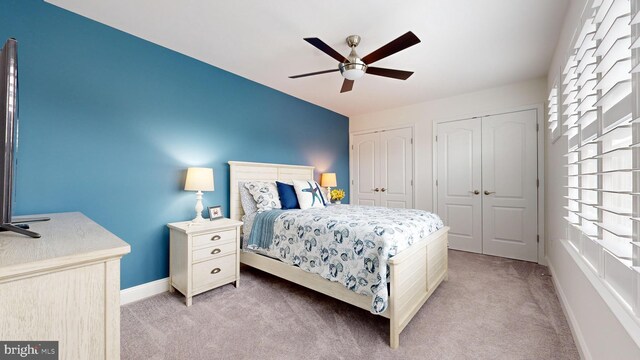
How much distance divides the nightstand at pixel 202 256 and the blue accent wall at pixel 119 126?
0.24m

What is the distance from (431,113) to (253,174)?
3075mm

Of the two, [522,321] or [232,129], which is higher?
[232,129]

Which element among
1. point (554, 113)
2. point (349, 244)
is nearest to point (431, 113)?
point (554, 113)

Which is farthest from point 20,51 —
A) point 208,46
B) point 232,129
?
point 232,129

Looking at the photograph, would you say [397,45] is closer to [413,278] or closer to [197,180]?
[413,278]

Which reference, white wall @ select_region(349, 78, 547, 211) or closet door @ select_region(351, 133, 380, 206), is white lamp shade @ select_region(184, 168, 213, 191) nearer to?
closet door @ select_region(351, 133, 380, 206)

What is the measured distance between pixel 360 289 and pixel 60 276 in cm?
164

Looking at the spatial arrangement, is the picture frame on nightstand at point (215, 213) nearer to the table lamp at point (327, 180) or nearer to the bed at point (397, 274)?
the bed at point (397, 274)

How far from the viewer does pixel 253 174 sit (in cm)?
338

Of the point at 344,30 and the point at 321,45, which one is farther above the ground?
the point at 344,30

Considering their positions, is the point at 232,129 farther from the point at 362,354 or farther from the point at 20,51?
the point at 362,354

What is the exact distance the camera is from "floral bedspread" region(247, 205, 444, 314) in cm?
181

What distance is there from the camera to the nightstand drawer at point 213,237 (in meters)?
2.34

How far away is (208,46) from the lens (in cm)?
258
